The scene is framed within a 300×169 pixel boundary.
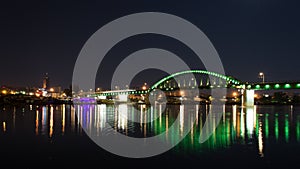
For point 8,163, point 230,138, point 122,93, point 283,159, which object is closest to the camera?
point 8,163

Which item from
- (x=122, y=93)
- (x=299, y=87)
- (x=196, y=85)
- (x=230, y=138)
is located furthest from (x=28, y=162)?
(x=122, y=93)

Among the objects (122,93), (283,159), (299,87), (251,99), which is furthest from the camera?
(122,93)

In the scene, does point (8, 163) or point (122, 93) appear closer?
point (8, 163)

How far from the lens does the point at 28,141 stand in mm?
19938

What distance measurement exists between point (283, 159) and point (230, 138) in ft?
22.0

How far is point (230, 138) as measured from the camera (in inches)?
860

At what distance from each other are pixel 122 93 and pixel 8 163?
119571mm

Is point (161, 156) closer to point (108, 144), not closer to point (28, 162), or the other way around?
point (108, 144)

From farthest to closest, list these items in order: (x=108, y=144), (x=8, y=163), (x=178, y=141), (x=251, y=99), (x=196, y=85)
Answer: (x=196, y=85), (x=251, y=99), (x=178, y=141), (x=108, y=144), (x=8, y=163)

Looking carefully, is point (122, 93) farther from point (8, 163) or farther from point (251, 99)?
point (8, 163)

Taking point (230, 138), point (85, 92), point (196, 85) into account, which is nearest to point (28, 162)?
point (230, 138)

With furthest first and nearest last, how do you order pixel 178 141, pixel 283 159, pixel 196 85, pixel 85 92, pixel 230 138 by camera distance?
pixel 85 92 → pixel 196 85 → pixel 230 138 → pixel 178 141 → pixel 283 159

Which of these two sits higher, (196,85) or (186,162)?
(196,85)

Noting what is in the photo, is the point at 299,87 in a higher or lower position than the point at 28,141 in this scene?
higher
